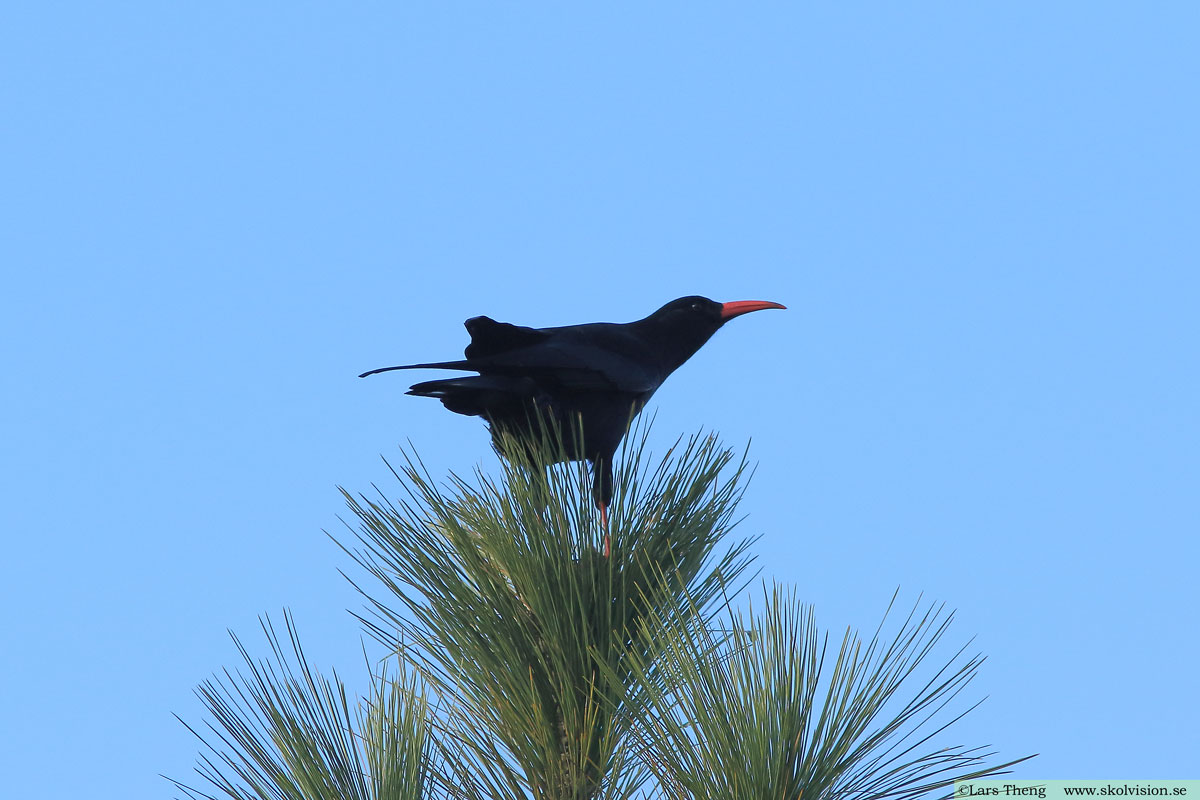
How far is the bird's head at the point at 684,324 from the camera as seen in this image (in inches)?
182

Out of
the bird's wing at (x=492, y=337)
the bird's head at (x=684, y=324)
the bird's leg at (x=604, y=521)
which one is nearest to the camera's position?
the bird's leg at (x=604, y=521)

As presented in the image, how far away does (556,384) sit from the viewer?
3.78 metres

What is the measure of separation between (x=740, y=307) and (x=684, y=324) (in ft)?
1.09

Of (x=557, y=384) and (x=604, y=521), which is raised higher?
(x=557, y=384)

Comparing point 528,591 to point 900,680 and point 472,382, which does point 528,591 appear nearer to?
point 472,382

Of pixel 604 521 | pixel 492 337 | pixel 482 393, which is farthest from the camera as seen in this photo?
pixel 492 337

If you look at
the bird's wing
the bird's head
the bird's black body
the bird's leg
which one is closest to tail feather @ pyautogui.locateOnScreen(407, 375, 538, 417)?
the bird's black body

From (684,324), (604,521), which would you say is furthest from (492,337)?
(684,324)

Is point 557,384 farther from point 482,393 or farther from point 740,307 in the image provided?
point 740,307

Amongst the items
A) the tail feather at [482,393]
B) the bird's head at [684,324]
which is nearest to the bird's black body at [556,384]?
the tail feather at [482,393]

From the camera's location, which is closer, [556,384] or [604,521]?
[604,521]

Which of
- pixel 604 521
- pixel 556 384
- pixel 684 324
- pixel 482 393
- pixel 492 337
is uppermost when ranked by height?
pixel 684 324

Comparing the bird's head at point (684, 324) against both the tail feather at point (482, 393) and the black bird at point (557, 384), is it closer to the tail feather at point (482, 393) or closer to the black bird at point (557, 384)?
the black bird at point (557, 384)

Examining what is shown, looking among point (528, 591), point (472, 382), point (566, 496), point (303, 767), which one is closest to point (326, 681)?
point (303, 767)
